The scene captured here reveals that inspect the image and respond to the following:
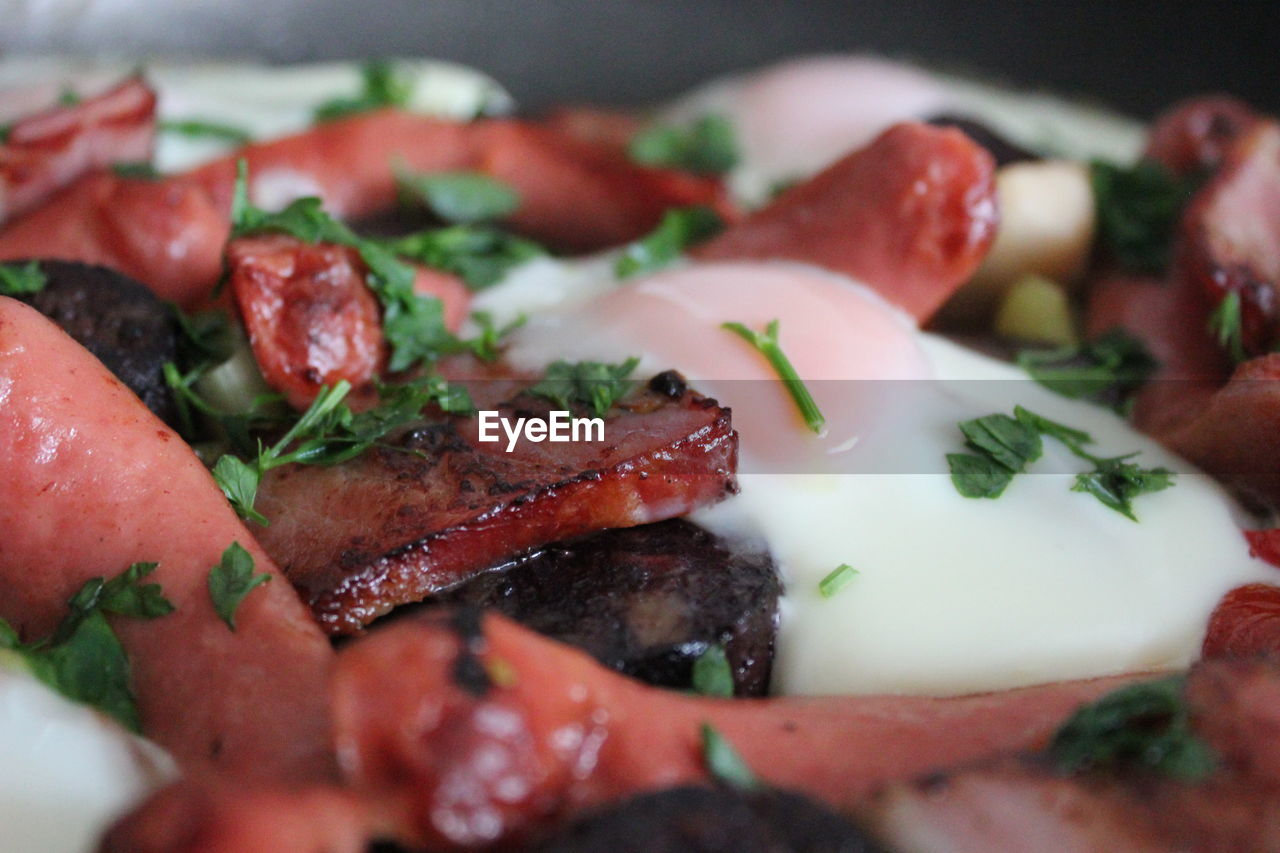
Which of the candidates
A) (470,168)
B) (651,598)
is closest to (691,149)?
(470,168)

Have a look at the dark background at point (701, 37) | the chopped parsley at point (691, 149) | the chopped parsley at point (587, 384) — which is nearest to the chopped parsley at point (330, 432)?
the chopped parsley at point (587, 384)

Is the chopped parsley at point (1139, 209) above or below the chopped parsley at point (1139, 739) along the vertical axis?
above

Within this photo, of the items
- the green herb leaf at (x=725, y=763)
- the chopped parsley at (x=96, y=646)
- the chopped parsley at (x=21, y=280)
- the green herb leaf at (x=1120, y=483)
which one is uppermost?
the chopped parsley at (x=21, y=280)

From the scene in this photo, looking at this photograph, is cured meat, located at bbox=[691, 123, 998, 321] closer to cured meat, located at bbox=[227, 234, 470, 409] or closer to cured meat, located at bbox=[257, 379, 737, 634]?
cured meat, located at bbox=[257, 379, 737, 634]

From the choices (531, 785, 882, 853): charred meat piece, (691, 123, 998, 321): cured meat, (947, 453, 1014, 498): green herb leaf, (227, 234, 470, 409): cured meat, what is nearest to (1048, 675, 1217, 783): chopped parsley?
(531, 785, 882, 853): charred meat piece

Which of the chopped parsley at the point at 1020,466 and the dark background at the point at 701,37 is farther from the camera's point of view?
the dark background at the point at 701,37

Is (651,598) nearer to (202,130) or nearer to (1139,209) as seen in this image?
(1139,209)

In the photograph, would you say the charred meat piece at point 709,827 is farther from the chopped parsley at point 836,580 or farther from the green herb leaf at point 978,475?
the green herb leaf at point 978,475
